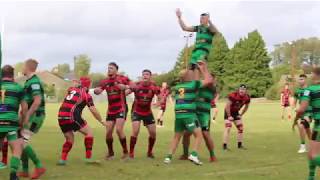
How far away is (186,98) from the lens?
41.5 ft

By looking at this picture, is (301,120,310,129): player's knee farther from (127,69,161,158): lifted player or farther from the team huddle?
(127,69,161,158): lifted player

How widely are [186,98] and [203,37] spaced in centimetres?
154

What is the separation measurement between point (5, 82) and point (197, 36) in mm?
5051

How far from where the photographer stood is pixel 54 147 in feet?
53.5

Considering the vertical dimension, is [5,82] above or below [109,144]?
above

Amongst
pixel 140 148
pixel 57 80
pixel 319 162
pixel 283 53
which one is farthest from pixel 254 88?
pixel 319 162

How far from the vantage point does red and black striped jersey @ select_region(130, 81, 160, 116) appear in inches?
532

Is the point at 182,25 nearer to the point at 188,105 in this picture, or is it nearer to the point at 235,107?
the point at 188,105

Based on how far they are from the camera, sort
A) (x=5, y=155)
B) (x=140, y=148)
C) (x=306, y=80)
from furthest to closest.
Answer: (x=140, y=148) → (x=306, y=80) → (x=5, y=155)

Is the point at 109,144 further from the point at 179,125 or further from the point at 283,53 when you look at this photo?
the point at 283,53

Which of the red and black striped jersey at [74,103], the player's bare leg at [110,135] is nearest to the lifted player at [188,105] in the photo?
the player's bare leg at [110,135]

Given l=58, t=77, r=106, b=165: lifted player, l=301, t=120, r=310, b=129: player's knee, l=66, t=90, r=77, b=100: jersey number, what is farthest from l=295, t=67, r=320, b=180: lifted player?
l=66, t=90, r=77, b=100: jersey number

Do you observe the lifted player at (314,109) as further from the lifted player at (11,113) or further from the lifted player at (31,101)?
the lifted player at (11,113)

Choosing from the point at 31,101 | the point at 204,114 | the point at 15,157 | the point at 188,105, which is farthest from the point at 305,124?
the point at 15,157
